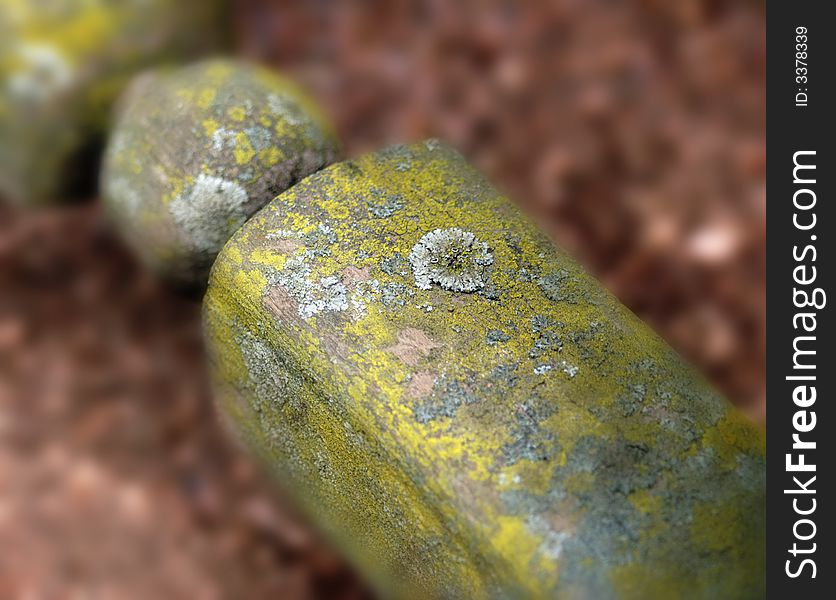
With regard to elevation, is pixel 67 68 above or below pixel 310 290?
above

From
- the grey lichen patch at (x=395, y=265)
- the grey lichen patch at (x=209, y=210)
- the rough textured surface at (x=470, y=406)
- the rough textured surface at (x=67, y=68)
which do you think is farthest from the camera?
the rough textured surface at (x=67, y=68)

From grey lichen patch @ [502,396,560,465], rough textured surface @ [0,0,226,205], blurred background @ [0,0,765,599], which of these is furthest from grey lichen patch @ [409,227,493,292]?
rough textured surface @ [0,0,226,205]

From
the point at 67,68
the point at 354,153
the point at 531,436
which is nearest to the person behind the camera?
the point at 531,436

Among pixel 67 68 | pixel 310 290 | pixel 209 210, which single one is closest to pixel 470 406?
pixel 310 290

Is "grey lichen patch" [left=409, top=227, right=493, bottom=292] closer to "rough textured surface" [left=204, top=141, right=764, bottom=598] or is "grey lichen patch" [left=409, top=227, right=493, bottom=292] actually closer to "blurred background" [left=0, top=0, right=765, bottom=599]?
"rough textured surface" [left=204, top=141, right=764, bottom=598]

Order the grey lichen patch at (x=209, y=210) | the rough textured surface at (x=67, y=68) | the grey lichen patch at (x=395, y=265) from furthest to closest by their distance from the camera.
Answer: the rough textured surface at (x=67, y=68), the grey lichen patch at (x=209, y=210), the grey lichen patch at (x=395, y=265)

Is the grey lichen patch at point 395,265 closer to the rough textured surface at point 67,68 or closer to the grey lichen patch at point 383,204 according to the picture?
the grey lichen patch at point 383,204

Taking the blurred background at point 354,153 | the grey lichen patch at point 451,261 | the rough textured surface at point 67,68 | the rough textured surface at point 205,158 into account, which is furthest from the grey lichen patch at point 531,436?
the rough textured surface at point 67,68

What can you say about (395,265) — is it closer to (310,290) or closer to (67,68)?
(310,290)
